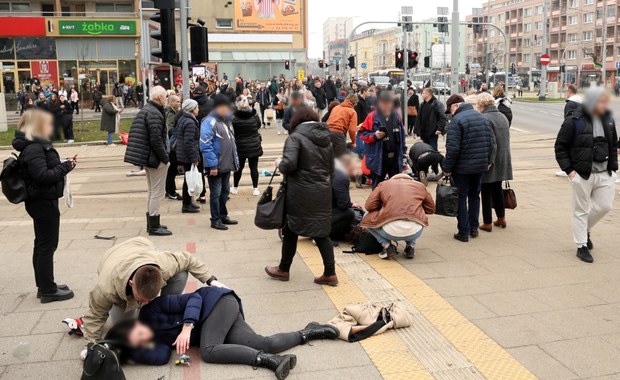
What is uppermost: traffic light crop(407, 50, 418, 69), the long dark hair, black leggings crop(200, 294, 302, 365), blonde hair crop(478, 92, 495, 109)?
traffic light crop(407, 50, 418, 69)

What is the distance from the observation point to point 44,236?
5707 mm

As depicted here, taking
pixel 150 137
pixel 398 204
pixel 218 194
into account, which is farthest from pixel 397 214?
pixel 150 137

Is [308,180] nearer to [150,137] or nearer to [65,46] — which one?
[150,137]

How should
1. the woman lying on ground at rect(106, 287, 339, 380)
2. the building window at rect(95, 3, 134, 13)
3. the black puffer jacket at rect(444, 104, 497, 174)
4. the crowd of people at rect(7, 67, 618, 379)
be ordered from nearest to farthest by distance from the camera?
the woman lying on ground at rect(106, 287, 339, 380)
the crowd of people at rect(7, 67, 618, 379)
the black puffer jacket at rect(444, 104, 497, 174)
the building window at rect(95, 3, 134, 13)

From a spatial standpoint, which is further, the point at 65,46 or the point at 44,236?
the point at 65,46

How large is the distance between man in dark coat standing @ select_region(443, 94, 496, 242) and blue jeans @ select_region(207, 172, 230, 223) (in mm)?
3034

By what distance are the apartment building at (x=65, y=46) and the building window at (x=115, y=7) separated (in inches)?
54.5

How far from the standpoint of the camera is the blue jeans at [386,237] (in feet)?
22.9

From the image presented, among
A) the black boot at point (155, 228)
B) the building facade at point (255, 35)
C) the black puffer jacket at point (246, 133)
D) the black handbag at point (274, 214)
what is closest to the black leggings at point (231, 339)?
the black handbag at point (274, 214)

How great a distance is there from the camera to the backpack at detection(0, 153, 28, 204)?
5.45 metres

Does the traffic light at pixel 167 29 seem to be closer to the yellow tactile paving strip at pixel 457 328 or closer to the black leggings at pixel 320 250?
the black leggings at pixel 320 250

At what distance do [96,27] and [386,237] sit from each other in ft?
133

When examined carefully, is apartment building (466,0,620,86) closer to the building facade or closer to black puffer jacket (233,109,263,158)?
black puffer jacket (233,109,263,158)

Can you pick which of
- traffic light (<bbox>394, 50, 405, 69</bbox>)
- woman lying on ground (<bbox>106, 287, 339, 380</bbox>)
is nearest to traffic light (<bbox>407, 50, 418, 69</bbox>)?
traffic light (<bbox>394, 50, 405, 69</bbox>)
